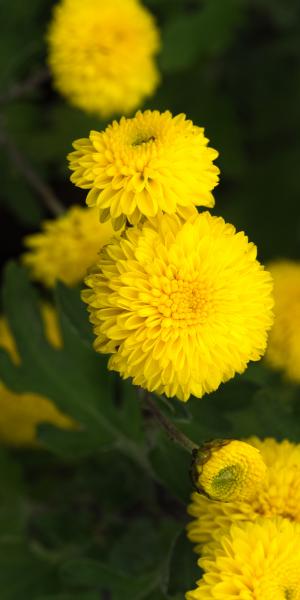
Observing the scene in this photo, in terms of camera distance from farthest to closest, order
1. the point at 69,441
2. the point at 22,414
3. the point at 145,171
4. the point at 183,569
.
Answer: the point at 22,414
the point at 69,441
the point at 183,569
the point at 145,171

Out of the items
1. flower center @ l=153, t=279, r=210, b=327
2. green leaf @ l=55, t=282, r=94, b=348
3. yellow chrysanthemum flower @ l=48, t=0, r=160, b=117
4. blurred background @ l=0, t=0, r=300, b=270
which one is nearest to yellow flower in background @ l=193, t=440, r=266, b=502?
flower center @ l=153, t=279, r=210, b=327

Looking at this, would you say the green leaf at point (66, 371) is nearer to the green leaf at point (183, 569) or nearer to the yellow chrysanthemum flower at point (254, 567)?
the green leaf at point (183, 569)

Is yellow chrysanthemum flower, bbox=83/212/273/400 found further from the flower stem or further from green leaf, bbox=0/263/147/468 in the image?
green leaf, bbox=0/263/147/468

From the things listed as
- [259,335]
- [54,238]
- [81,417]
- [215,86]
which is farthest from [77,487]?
[215,86]

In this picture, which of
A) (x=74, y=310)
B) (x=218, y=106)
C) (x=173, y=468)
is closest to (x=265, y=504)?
(x=173, y=468)

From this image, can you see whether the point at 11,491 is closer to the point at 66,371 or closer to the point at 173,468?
the point at 66,371

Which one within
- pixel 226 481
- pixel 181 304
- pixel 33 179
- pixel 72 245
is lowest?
pixel 226 481

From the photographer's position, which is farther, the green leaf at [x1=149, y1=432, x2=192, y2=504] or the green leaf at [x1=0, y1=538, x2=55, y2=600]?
the green leaf at [x1=0, y1=538, x2=55, y2=600]
